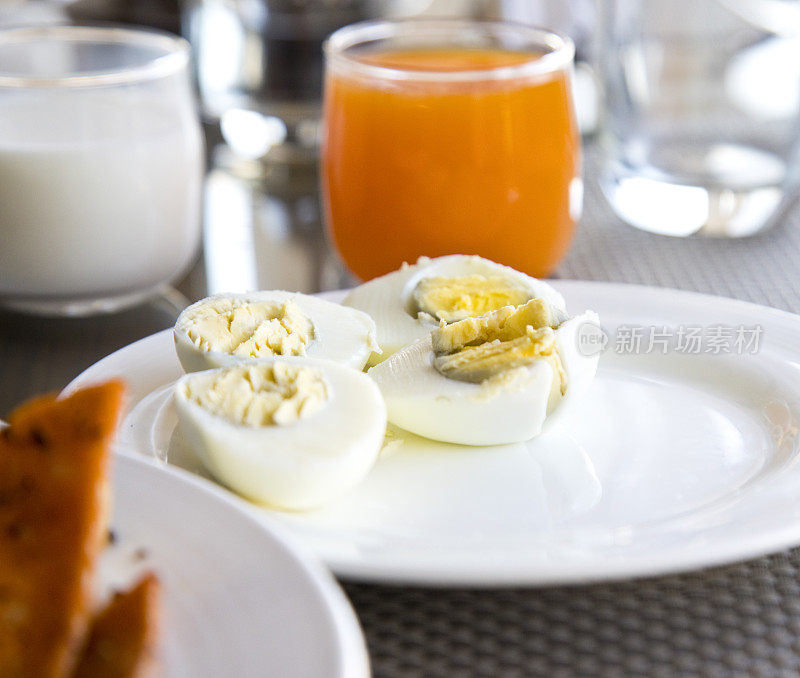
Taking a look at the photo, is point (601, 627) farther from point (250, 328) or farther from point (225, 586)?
point (250, 328)

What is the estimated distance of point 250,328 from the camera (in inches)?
44.1

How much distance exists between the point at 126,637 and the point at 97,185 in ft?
3.36

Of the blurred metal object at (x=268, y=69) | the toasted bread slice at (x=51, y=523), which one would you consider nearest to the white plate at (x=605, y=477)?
the toasted bread slice at (x=51, y=523)

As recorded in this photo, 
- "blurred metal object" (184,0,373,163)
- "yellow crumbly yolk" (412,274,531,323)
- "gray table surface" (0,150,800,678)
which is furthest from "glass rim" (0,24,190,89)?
"gray table surface" (0,150,800,678)

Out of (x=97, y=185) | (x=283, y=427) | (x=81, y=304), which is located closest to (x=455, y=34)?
(x=97, y=185)

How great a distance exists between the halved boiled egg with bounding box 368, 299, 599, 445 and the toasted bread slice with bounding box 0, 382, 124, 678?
1.43 ft

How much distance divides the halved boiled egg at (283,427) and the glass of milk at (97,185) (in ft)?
1.92

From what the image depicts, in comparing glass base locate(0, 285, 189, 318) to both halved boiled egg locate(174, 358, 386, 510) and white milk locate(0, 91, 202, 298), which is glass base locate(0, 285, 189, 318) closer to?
white milk locate(0, 91, 202, 298)

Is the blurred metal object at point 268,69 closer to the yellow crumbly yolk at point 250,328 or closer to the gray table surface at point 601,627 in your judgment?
the yellow crumbly yolk at point 250,328

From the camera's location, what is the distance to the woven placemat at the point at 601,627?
812 mm

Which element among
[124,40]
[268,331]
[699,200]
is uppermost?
[124,40]

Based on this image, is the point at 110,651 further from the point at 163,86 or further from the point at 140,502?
the point at 163,86

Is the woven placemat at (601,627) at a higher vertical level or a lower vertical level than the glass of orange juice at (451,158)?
lower

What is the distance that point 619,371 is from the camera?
126cm
